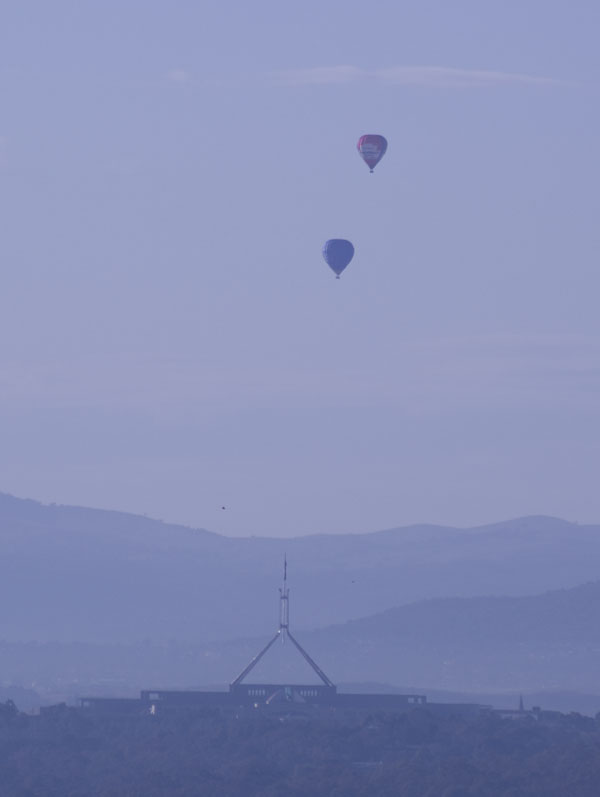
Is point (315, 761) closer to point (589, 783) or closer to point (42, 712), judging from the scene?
Answer: point (589, 783)

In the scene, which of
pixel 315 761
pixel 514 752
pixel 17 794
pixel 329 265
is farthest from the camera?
pixel 329 265

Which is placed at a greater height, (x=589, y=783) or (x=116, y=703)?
(x=116, y=703)

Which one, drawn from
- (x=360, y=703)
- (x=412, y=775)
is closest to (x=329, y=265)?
(x=360, y=703)
